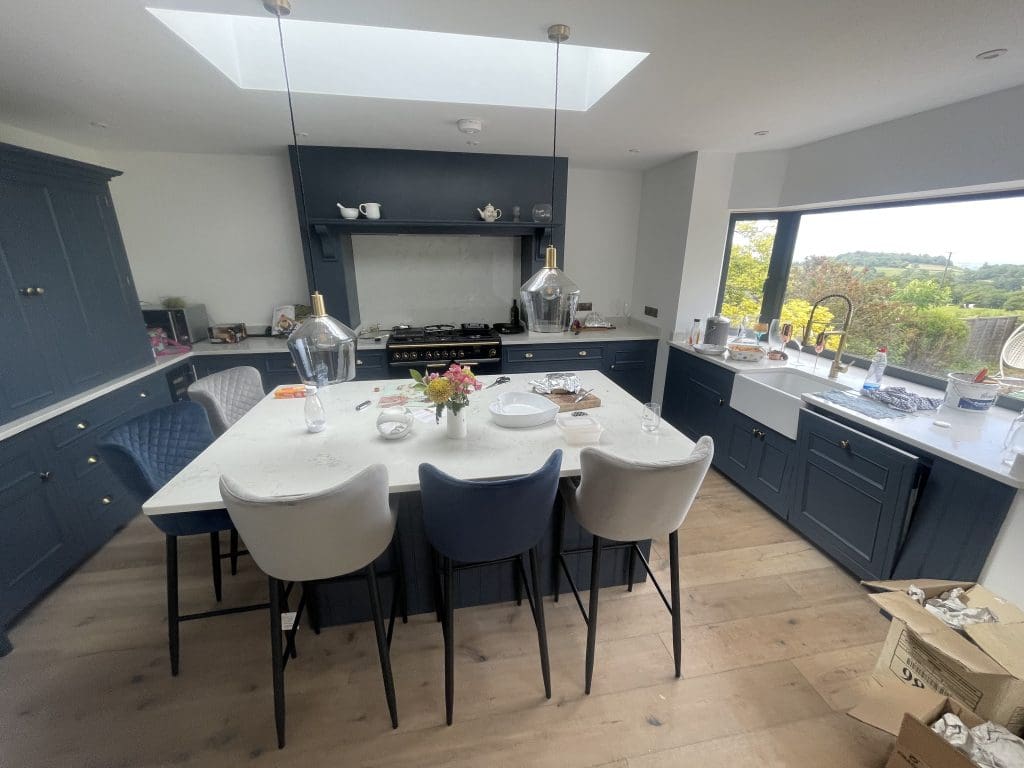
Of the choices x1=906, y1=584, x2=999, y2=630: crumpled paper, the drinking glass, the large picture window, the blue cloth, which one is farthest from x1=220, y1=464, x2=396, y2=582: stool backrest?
the large picture window

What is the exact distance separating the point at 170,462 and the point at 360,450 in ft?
2.84

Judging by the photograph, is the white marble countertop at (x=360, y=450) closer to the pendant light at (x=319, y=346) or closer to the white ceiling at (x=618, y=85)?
the pendant light at (x=319, y=346)

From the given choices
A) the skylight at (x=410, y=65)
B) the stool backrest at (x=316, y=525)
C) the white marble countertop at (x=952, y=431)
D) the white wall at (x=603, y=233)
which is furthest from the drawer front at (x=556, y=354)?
the stool backrest at (x=316, y=525)

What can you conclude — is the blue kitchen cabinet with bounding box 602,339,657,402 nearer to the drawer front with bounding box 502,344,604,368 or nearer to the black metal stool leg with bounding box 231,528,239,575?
the drawer front with bounding box 502,344,604,368

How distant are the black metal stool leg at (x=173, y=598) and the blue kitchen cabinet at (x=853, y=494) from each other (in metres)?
2.99

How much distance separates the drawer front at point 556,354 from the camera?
11.7 ft

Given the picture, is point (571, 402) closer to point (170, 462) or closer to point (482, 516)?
point (482, 516)

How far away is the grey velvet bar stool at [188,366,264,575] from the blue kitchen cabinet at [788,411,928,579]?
3.02 metres

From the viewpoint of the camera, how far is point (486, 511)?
4.04ft

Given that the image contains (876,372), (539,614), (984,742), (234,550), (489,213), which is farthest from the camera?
(489,213)

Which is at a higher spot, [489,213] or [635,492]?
[489,213]

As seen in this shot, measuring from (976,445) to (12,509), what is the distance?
13.6 ft

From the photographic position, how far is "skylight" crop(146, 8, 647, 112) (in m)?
1.92

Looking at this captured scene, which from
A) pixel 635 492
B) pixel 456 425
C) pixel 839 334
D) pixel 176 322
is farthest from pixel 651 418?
pixel 176 322
